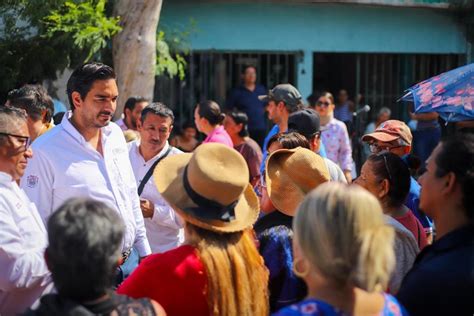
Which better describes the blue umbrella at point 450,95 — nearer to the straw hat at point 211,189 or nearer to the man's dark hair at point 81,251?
the straw hat at point 211,189

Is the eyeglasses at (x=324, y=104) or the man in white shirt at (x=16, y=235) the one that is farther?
the eyeglasses at (x=324, y=104)

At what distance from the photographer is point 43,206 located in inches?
175

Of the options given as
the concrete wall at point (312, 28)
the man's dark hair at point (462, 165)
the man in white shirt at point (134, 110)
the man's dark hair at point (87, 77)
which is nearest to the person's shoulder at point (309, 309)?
the man's dark hair at point (462, 165)

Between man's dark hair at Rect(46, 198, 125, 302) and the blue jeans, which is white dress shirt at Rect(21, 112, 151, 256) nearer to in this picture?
the blue jeans

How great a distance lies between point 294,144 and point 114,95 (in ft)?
4.12

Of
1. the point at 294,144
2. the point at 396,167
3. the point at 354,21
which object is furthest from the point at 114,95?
the point at 354,21

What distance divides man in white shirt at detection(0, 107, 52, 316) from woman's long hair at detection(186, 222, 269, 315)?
737mm

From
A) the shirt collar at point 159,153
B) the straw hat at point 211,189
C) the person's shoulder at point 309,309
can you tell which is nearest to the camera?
the person's shoulder at point 309,309

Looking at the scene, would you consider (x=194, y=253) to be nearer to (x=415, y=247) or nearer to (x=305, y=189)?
(x=305, y=189)

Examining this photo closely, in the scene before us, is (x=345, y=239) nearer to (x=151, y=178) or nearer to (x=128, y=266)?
(x=128, y=266)

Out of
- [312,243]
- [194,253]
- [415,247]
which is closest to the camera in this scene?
[312,243]

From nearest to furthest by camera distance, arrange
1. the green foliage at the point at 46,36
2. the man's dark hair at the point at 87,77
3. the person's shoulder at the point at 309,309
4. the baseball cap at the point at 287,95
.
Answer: the person's shoulder at the point at 309,309
the man's dark hair at the point at 87,77
the baseball cap at the point at 287,95
the green foliage at the point at 46,36

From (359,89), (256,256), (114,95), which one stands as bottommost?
(359,89)

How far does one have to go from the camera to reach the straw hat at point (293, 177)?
13.1ft
